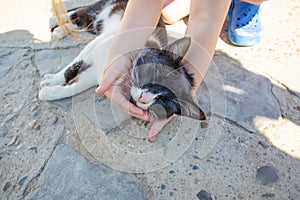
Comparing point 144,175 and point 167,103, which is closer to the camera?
point 167,103

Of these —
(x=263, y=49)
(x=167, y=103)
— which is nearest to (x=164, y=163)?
(x=167, y=103)

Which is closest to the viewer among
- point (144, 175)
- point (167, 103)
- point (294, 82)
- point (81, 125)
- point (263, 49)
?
point (167, 103)

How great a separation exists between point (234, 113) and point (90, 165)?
0.71 metres

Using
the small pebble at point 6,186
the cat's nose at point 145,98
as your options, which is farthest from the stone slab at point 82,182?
the cat's nose at point 145,98

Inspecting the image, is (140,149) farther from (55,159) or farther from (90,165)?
(55,159)

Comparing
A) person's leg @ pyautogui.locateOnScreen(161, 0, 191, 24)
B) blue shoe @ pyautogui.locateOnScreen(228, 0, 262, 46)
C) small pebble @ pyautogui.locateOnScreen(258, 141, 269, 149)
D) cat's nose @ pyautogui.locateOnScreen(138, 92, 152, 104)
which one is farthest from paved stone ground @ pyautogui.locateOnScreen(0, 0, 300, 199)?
person's leg @ pyautogui.locateOnScreen(161, 0, 191, 24)

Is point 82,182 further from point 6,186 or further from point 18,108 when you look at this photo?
point 18,108

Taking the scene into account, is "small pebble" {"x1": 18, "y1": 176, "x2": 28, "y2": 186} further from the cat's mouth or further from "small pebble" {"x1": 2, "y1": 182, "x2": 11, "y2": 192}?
the cat's mouth

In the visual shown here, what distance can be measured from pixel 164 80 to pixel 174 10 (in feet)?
3.52

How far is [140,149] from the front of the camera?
1.30m

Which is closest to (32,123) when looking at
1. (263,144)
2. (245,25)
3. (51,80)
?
(51,80)

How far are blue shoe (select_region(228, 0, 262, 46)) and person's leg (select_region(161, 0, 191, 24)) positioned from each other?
320 mm

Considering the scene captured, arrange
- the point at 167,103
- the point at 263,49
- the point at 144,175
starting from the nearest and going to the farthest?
the point at 167,103 < the point at 144,175 < the point at 263,49

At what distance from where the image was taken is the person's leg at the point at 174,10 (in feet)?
6.43
